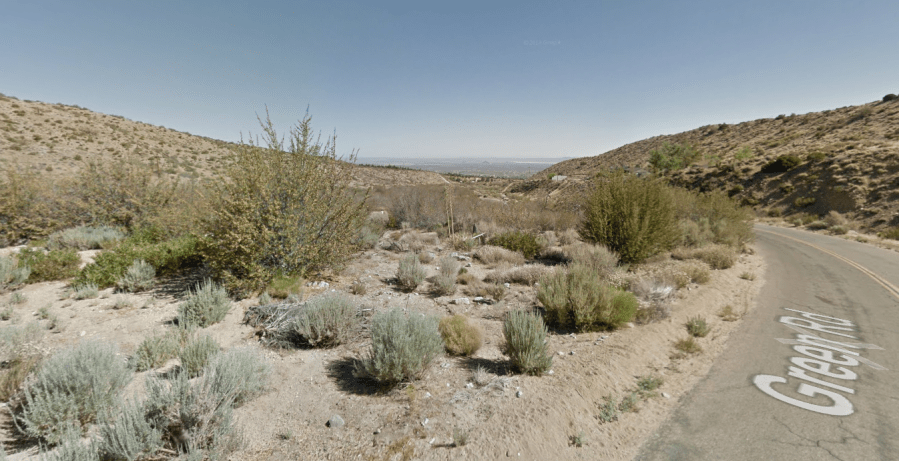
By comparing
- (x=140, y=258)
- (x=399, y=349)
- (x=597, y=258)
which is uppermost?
(x=597, y=258)

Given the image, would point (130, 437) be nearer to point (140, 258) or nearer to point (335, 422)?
point (335, 422)

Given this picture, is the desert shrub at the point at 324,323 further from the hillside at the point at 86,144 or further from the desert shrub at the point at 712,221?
the hillside at the point at 86,144

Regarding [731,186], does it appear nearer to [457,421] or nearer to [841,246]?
[841,246]

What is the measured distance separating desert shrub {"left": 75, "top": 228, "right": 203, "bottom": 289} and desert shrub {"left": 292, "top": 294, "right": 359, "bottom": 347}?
3.86m

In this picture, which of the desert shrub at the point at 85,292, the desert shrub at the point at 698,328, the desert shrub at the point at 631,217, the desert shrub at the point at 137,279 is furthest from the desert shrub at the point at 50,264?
the desert shrub at the point at 631,217

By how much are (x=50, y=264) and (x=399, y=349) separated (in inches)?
331

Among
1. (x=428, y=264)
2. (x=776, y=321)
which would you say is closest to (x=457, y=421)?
(x=428, y=264)

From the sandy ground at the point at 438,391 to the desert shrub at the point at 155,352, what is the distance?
0.15 metres

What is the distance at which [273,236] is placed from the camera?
6621mm

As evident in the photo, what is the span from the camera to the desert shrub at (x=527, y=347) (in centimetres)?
435

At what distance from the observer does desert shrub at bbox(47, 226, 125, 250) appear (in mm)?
9211

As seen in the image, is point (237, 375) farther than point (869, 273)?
No

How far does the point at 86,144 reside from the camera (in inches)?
Answer: 1048

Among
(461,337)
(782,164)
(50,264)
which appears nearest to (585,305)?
(461,337)
